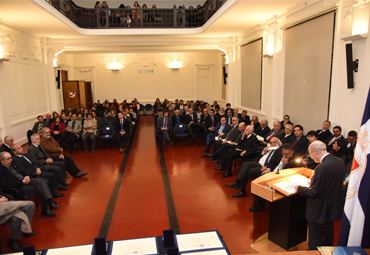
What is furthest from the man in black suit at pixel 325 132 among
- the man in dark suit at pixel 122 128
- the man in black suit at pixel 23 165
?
the man in dark suit at pixel 122 128

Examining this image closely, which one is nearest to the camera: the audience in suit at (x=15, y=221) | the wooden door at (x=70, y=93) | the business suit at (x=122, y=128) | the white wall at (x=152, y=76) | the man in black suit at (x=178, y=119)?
the audience in suit at (x=15, y=221)

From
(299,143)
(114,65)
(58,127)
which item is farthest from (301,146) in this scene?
(114,65)

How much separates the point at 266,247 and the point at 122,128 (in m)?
7.42

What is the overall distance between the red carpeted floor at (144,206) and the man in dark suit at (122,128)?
1.50 meters

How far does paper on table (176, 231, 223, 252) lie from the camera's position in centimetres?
214

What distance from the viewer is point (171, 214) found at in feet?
16.0

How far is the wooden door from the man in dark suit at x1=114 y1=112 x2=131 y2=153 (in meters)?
5.69

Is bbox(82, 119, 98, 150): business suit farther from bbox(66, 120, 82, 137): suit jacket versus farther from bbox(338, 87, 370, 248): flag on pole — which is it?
bbox(338, 87, 370, 248): flag on pole

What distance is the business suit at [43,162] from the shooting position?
5.61m

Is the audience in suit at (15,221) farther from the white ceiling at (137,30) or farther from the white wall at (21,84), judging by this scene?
the white wall at (21,84)

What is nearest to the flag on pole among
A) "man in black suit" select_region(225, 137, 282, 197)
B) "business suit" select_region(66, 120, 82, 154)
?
"man in black suit" select_region(225, 137, 282, 197)

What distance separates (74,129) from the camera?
377 inches

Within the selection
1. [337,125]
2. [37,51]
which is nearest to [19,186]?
[337,125]

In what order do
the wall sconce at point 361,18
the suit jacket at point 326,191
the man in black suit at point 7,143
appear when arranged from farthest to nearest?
the man in black suit at point 7,143 < the wall sconce at point 361,18 < the suit jacket at point 326,191
